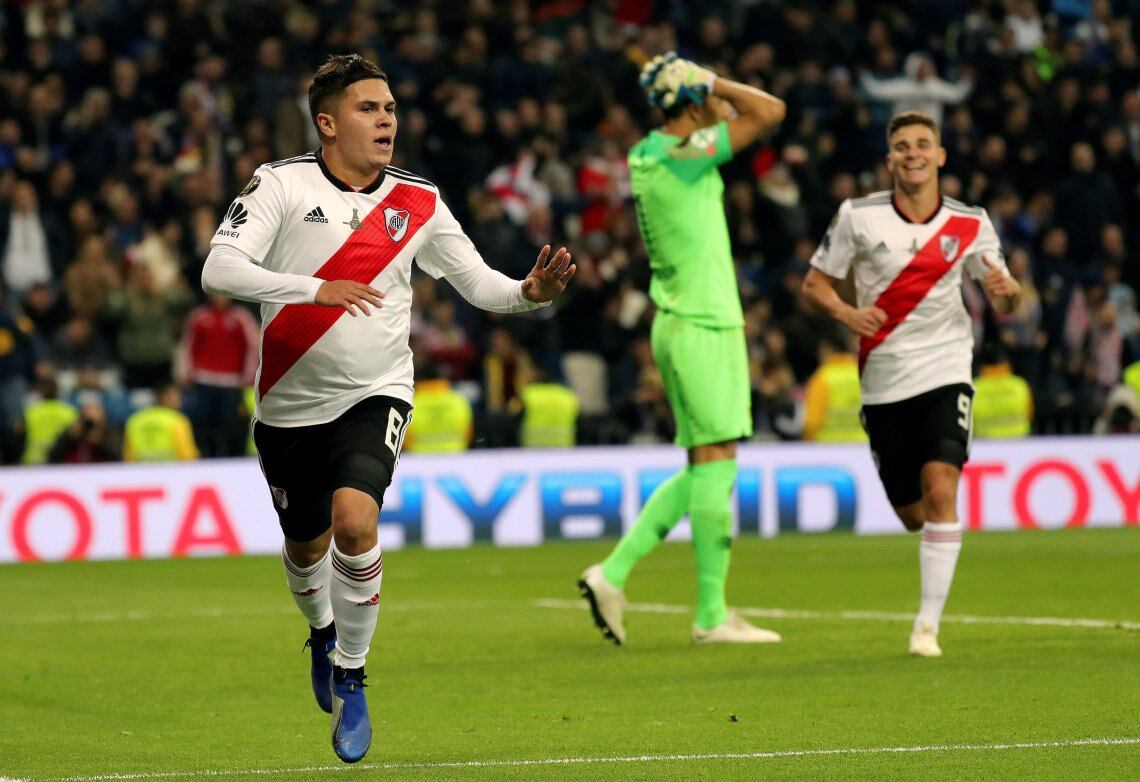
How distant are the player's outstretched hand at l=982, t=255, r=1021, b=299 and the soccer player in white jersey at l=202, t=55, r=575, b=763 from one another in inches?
117

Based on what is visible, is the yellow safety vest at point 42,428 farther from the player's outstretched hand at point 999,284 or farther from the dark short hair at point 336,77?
the dark short hair at point 336,77

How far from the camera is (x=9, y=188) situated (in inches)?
803

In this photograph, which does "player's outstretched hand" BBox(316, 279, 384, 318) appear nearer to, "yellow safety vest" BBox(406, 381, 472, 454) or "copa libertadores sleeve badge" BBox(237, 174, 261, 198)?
"copa libertadores sleeve badge" BBox(237, 174, 261, 198)

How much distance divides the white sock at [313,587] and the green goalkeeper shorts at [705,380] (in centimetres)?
291

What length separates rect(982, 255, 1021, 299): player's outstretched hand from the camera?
9.73m

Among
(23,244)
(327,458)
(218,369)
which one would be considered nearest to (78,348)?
(23,244)

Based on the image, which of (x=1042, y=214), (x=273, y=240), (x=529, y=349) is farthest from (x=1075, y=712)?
(x=1042, y=214)

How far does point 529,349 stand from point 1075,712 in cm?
1392

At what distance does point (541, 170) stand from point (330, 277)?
15.3m

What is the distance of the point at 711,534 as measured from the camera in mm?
10555

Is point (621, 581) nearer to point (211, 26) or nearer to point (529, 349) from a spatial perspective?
point (529, 349)

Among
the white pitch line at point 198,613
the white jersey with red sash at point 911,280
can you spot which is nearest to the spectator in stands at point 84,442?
→ the white pitch line at point 198,613

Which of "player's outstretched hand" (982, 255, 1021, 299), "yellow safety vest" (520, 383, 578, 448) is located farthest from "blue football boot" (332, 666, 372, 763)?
"yellow safety vest" (520, 383, 578, 448)

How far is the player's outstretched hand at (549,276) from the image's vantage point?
23.6ft
